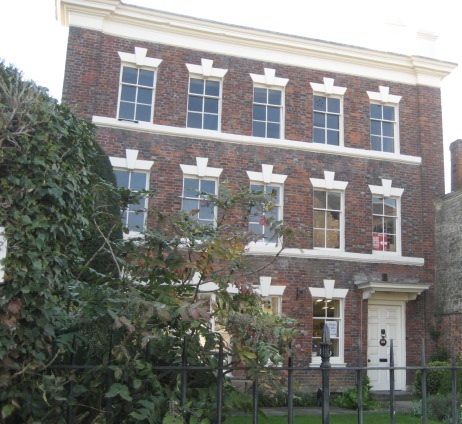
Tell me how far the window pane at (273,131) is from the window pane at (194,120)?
212 centimetres

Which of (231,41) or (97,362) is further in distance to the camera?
(231,41)

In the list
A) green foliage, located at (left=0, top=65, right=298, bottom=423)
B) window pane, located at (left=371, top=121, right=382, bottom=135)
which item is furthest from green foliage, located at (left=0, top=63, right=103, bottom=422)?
window pane, located at (left=371, top=121, right=382, bottom=135)

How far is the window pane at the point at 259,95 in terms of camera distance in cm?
1731

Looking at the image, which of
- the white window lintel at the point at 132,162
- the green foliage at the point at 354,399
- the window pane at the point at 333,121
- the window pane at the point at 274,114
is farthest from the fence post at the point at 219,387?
the window pane at the point at 333,121

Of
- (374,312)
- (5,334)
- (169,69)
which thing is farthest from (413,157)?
(5,334)

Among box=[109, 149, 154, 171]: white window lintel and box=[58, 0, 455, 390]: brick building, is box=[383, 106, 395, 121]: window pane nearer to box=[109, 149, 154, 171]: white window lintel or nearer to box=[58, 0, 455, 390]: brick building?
box=[58, 0, 455, 390]: brick building

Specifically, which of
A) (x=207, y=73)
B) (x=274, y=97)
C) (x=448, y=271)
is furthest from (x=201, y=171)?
(x=448, y=271)

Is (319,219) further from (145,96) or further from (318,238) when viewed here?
(145,96)

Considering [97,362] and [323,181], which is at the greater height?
[323,181]

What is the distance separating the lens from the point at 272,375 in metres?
3.74

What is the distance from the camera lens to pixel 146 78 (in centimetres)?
1656

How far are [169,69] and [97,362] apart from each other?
13911mm

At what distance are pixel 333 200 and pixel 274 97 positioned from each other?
367 cm

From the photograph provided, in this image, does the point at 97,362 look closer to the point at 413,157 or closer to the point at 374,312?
the point at 374,312
